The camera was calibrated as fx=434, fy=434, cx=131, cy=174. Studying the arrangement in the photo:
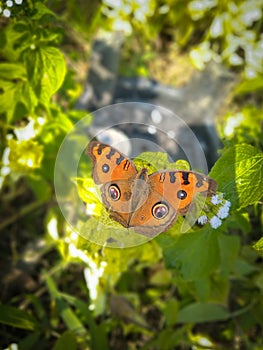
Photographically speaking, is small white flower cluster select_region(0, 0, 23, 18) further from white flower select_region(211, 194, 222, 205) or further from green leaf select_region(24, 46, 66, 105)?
white flower select_region(211, 194, 222, 205)

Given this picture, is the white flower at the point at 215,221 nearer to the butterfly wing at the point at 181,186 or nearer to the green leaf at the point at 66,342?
the butterfly wing at the point at 181,186

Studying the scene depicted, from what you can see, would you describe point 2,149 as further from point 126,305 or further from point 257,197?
point 257,197

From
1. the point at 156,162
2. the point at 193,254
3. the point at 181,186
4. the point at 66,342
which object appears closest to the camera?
the point at 181,186

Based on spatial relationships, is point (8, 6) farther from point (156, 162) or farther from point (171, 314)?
point (171, 314)

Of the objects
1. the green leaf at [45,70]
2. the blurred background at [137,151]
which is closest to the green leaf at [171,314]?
the blurred background at [137,151]

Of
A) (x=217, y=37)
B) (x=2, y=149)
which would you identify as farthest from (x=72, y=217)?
(x=217, y=37)

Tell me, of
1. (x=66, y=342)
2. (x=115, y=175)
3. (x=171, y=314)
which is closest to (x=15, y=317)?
(x=66, y=342)

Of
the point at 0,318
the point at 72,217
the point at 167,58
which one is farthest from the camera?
the point at 167,58
